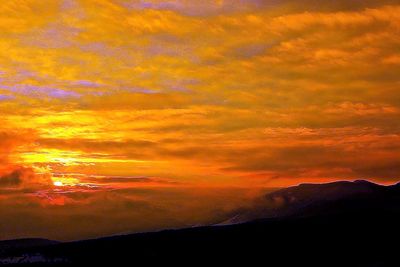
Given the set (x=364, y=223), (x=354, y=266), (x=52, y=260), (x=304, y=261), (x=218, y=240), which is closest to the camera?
(x=354, y=266)

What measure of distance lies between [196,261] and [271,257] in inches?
737

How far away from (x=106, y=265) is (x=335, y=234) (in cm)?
6457

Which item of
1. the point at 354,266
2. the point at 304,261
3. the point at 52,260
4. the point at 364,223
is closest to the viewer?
the point at 354,266

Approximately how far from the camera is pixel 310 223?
173 metres

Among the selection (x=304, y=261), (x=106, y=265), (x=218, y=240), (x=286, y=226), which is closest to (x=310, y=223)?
(x=286, y=226)

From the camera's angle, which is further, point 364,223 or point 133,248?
point 364,223

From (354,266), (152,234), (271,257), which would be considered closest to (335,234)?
(271,257)

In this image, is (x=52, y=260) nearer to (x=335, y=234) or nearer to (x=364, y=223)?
(x=335, y=234)

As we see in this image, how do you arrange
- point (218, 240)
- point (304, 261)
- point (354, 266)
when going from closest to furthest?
point (354, 266), point (304, 261), point (218, 240)

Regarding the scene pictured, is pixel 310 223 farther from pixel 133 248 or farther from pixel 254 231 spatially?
pixel 133 248

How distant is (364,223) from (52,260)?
9284 centimetres

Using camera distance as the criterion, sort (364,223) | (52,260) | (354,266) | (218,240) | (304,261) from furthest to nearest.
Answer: (364,223) → (218,240) → (52,260) → (304,261) → (354,266)

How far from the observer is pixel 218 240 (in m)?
157

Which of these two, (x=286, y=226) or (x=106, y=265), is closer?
(x=106, y=265)
